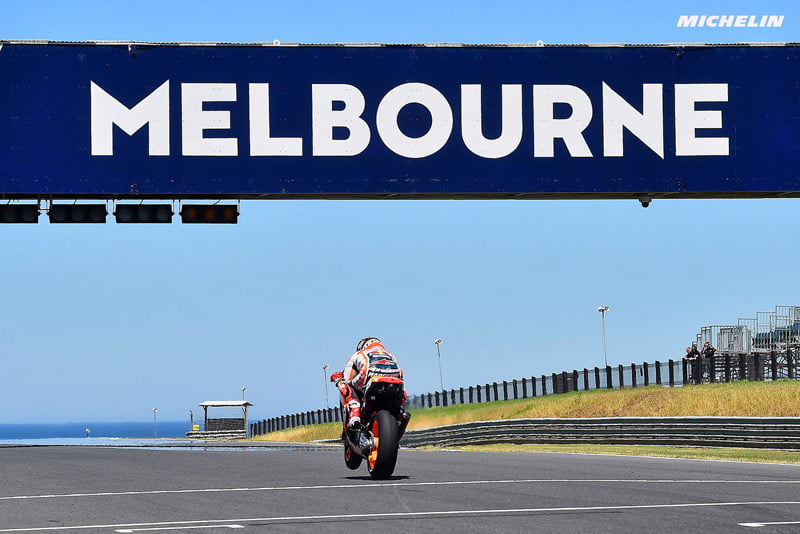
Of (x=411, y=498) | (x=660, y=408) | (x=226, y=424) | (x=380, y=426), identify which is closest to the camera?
(x=411, y=498)

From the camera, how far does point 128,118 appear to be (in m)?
28.0

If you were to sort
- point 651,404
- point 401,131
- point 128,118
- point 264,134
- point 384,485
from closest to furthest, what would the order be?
point 384,485 < point 128,118 < point 264,134 < point 401,131 < point 651,404

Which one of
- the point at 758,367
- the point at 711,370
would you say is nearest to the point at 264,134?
the point at 758,367

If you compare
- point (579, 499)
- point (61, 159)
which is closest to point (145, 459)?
point (61, 159)

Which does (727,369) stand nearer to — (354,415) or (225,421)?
(354,415)

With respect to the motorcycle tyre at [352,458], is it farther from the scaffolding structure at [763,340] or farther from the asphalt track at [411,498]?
the scaffolding structure at [763,340]

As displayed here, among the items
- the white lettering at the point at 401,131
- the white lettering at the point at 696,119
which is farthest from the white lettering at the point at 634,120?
the white lettering at the point at 401,131

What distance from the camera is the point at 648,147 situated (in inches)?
1126

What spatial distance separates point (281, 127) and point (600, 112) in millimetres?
7275

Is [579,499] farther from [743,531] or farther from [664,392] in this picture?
[664,392]

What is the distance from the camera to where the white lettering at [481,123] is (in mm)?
28422

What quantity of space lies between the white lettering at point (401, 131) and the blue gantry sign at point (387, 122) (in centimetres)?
3

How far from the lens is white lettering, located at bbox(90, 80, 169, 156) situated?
27844 mm

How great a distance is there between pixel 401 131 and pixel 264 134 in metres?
3.09
